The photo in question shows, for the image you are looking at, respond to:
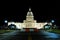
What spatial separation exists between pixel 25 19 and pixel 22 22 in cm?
823

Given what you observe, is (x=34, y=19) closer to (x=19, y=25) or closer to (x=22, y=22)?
(x=22, y=22)

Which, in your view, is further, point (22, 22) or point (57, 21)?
point (22, 22)

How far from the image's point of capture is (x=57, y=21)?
124625 millimetres

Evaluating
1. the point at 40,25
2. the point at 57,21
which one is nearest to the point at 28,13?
the point at 40,25

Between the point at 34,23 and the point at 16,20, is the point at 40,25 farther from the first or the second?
the point at 16,20

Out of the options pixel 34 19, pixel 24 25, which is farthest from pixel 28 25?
pixel 34 19

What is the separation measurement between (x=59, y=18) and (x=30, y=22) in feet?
102

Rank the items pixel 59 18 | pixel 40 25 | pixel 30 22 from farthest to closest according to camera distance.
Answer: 1. pixel 30 22
2. pixel 40 25
3. pixel 59 18

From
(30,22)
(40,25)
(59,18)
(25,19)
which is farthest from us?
(25,19)

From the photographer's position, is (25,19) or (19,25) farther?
(25,19)

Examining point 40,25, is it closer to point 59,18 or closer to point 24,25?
point 24,25

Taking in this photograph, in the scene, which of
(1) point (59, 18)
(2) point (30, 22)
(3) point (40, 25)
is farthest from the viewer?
(2) point (30, 22)

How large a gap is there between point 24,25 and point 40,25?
37.5 feet

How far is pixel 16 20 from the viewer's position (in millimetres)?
155375
